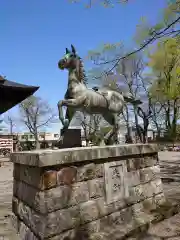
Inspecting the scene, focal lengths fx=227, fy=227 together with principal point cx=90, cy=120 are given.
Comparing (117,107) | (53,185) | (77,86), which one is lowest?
(53,185)

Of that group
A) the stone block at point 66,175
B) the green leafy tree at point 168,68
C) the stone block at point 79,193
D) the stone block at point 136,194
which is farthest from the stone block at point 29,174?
the green leafy tree at point 168,68

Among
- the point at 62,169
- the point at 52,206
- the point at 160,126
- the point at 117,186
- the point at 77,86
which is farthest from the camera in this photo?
the point at 160,126

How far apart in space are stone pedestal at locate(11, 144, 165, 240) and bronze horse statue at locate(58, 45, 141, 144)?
79 cm

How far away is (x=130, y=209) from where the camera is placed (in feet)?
13.0

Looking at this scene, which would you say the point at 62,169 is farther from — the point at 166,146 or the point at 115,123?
the point at 166,146

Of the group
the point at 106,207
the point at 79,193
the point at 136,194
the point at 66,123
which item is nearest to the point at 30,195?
the point at 79,193

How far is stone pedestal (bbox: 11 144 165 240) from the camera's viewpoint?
2.90 meters

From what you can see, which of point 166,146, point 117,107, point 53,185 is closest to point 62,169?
point 53,185

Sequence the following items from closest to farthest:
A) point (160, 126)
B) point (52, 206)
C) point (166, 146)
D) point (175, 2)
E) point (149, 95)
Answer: point (52, 206), point (175, 2), point (166, 146), point (149, 95), point (160, 126)

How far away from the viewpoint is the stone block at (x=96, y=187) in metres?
3.39

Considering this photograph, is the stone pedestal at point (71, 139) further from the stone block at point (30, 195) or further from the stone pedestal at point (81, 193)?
the stone block at point (30, 195)

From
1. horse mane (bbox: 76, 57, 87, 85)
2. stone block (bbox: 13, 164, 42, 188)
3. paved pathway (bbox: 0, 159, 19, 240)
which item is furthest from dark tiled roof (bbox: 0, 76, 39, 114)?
stone block (bbox: 13, 164, 42, 188)

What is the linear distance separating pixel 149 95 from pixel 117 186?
26324 mm

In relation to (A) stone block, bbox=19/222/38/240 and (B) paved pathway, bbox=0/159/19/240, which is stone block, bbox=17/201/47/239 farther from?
(B) paved pathway, bbox=0/159/19/240
